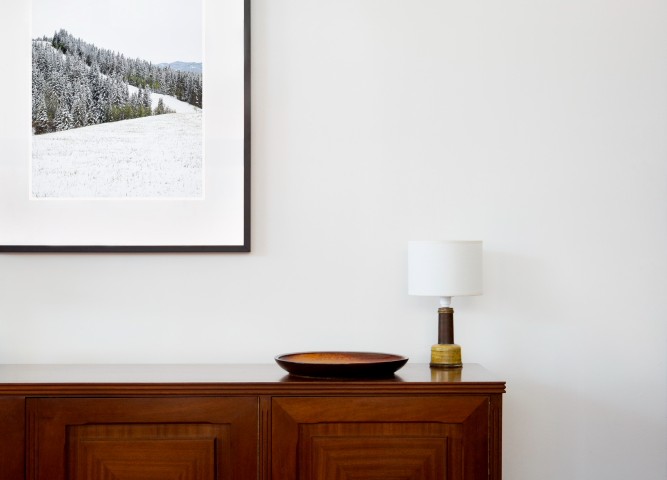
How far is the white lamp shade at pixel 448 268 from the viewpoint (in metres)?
2.37

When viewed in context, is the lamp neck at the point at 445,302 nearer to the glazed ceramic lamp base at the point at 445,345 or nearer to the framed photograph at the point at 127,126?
the glazed ceramic lamp base at the point at 445,345

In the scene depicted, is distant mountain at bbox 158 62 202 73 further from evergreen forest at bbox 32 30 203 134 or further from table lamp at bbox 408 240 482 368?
table lamp at bbox 408 240 482 368

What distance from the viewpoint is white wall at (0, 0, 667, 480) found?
2.60m

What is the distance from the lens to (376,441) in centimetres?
210

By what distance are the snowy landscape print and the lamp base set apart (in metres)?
0.92

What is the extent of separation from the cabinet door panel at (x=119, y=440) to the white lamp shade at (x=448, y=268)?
2.45ft

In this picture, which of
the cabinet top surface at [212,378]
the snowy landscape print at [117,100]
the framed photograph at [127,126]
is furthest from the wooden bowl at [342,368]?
the snowy landscape print at [117,100]

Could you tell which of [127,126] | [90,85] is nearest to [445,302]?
[127,126]

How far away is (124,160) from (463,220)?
1.14 meters

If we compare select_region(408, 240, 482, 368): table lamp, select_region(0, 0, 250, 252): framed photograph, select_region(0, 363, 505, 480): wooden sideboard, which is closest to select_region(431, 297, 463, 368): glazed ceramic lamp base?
select_region(408, 240, 482, 368): table lamp

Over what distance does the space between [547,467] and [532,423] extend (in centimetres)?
15

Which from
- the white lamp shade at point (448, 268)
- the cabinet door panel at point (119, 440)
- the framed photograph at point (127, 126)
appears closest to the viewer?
the cabinet door panel at point (119, 440)

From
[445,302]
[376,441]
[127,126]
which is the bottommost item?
[376,441]

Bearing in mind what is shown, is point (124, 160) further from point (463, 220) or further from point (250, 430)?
point (463, 220)
